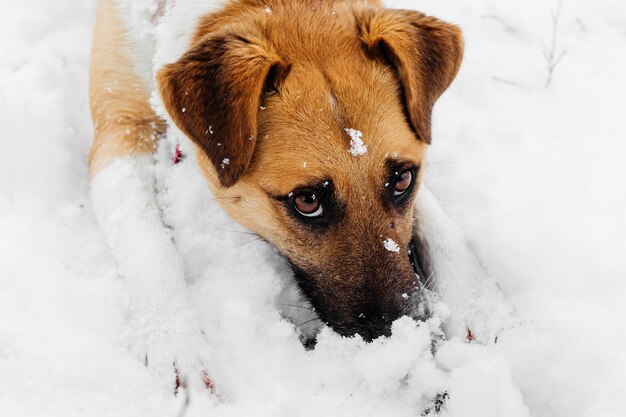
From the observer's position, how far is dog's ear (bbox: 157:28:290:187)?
8.85 ft

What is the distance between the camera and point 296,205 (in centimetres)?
282

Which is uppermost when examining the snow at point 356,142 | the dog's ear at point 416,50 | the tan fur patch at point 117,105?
the dog's ear at point 416,50

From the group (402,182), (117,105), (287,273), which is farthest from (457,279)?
(117,105)

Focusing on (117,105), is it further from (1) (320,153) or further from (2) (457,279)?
(2) (457,279)

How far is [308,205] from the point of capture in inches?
110

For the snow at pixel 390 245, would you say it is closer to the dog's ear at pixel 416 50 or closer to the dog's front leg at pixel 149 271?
the dog's ear at pixel 416 50

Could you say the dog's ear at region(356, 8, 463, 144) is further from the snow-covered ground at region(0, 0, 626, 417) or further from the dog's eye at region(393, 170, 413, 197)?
the snow-covered ground at region(0, 0, 626, 417)

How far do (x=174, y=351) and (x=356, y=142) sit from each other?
50.5 inches

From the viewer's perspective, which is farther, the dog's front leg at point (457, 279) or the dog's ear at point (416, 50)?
the dog's front leg at point (457, 279)

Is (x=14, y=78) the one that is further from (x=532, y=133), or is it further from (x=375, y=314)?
(x=532, y=133)

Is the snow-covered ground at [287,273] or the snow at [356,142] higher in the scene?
the snow at [356,142]

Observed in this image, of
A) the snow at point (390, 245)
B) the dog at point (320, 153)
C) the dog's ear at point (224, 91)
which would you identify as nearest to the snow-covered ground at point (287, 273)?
the dog at point (320, 153)

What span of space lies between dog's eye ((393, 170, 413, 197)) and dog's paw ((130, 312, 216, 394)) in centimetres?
116

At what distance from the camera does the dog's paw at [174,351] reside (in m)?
2.81
